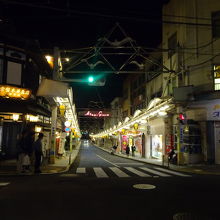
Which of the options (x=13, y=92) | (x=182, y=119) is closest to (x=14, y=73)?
(x=13, y=92)

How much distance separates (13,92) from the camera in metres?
15.6

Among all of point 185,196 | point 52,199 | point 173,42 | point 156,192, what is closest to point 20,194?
point 52,199

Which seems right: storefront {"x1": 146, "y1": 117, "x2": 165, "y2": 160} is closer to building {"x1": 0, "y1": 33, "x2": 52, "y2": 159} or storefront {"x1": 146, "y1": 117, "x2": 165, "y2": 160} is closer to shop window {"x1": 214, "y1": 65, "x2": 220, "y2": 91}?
shop window {"x1": 214, "y1": 65, "x2": 220, "y2": 91}

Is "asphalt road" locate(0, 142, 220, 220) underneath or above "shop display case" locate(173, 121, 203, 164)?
underneath

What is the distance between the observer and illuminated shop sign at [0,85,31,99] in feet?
50.0

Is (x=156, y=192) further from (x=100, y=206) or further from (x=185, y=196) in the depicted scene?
(x=100, y=206)

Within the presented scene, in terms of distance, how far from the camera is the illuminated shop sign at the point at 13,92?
15226 mm

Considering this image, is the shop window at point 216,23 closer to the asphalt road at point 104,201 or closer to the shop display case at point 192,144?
the shop display case at point 192,144

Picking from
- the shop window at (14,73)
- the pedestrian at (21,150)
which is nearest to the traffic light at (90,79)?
the pedestrian at (21,150)

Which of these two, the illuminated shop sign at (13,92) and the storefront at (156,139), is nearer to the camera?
the illuminated shop sign at (13,92)

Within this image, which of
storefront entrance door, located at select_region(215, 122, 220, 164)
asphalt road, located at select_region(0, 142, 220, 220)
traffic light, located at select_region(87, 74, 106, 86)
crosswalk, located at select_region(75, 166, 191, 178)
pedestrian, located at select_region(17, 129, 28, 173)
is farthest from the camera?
storefront entrance door, located at select_region(215, 122, 220, 164)

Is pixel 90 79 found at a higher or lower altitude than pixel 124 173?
higher

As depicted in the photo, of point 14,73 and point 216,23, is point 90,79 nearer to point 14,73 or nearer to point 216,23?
point 14,73

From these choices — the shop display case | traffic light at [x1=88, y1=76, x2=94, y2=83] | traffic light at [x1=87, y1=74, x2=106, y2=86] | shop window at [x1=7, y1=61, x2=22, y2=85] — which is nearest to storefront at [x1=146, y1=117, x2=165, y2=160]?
the shop display case
